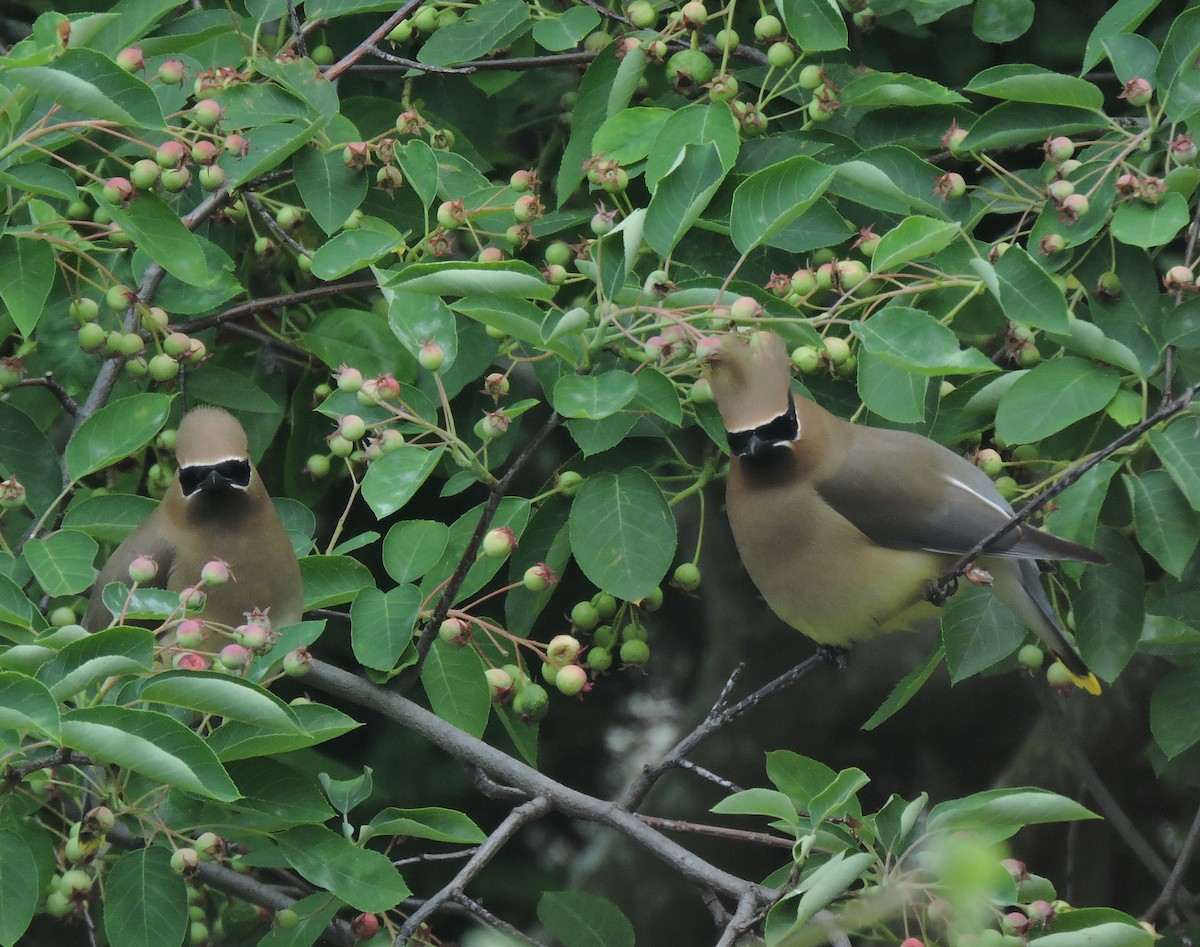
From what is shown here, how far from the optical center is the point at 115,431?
2980 millimetres

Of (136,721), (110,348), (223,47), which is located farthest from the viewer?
(223,47)

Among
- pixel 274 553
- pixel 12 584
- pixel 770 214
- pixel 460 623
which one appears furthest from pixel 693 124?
pixel 12 584

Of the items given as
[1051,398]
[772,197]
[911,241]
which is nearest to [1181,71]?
[1051,398]

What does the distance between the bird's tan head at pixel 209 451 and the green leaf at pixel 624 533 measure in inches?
33.4

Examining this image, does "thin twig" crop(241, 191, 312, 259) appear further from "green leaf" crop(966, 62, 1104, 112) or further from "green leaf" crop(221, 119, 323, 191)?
"green leaf" crop(966, 62, 1104, 112)

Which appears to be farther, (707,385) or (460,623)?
(707,385)

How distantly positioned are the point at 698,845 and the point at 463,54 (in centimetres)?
321

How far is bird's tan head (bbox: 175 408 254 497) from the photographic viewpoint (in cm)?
330

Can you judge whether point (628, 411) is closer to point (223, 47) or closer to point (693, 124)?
point (693, 124)

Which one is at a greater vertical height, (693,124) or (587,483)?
(693,124)

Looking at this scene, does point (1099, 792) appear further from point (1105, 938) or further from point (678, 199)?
point (678, 199)

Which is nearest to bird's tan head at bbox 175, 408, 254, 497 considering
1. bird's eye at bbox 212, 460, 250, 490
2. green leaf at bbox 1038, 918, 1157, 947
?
bird's eye at bbox 212, 460, 250, 490

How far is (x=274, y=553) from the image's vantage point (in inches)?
129

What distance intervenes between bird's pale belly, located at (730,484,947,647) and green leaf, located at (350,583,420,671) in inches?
37.3
